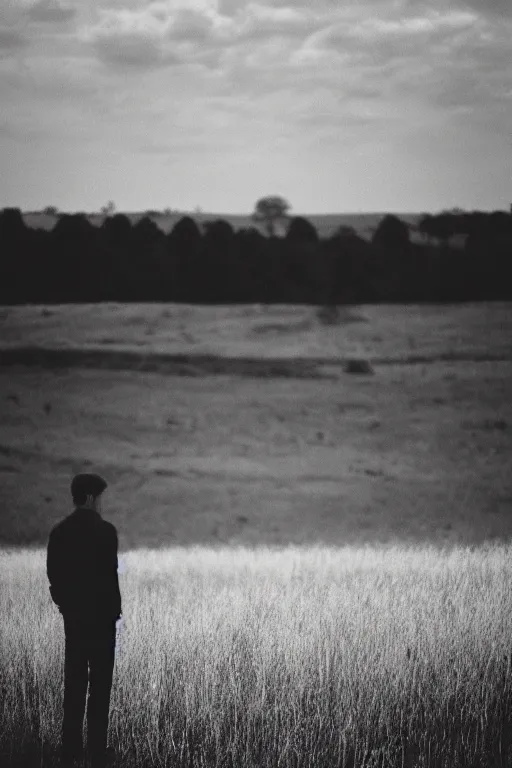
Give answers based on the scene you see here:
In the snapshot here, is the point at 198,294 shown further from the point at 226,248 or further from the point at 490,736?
the point at 490,736

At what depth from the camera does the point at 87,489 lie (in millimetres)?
3699

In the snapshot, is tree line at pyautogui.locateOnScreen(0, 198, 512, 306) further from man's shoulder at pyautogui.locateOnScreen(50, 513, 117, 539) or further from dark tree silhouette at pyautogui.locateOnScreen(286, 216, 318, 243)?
man's shoulder at pyautogui.locateOnScreen(50, 513, 117, 539)

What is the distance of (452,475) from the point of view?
73.8ft

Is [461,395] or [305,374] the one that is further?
[305,374]

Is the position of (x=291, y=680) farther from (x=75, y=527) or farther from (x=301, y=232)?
(x=301, y=232)

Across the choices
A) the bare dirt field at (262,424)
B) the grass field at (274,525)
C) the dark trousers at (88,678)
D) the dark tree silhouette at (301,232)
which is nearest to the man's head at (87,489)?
the dark trousers at (88,678)

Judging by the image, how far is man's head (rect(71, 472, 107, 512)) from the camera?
369 centimetres

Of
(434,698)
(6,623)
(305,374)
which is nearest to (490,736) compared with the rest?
(434,698)

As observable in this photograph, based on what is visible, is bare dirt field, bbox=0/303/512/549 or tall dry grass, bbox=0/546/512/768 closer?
tall dry grass, bbox=0/546/512/768

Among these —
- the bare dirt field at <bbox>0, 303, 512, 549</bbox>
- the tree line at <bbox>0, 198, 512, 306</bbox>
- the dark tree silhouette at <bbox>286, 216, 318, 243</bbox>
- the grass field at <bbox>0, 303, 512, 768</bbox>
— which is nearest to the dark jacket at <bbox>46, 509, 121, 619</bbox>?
the grass field at <bbox>0, 303, 512, 768</bbox>

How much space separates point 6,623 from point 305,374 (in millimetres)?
21678

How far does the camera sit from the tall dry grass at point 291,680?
161 inches

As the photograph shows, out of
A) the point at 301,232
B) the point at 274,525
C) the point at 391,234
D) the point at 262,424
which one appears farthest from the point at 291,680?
the point at 301,232

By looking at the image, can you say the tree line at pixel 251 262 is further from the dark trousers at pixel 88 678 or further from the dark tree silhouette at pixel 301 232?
the dark trousers at pixel 88 678
